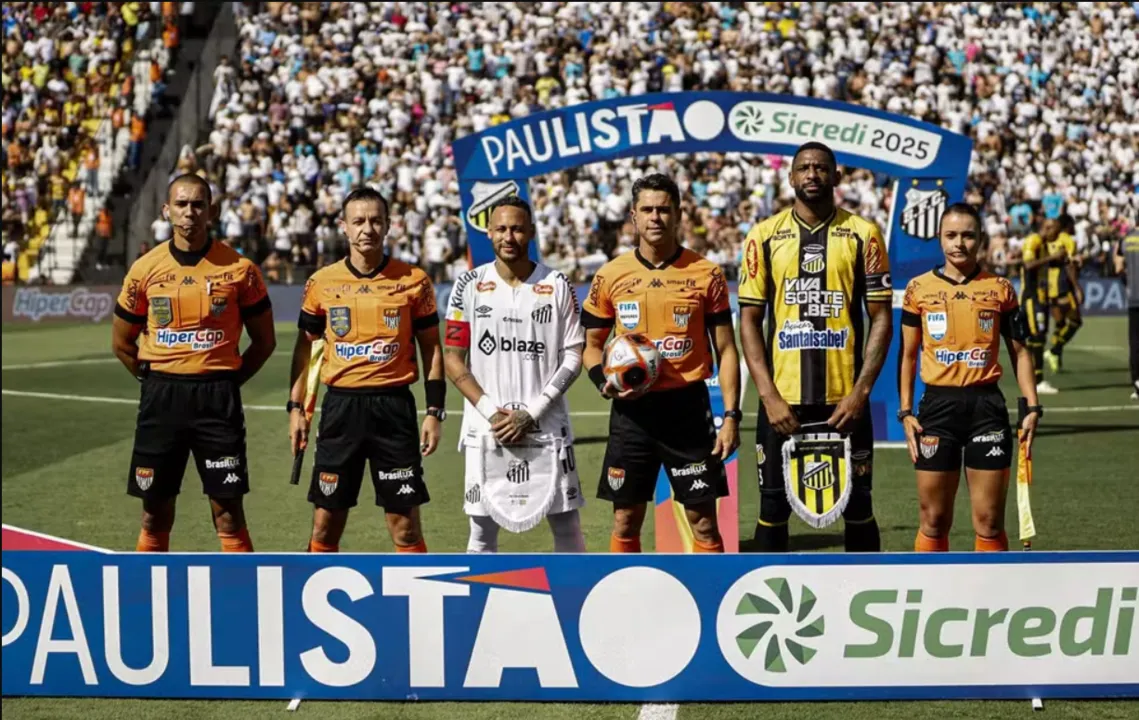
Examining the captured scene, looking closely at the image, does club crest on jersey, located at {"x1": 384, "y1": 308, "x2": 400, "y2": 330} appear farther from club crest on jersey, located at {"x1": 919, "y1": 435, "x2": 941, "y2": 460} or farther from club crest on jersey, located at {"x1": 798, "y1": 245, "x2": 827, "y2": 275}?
club crest on jersey, located at {"x1": 919, "y1": 435, "x2": 941, "y2": 460}

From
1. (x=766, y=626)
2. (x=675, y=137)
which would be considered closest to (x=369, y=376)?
(x=766, y=626)

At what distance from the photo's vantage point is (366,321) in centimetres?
645

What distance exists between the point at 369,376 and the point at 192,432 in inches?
36.0

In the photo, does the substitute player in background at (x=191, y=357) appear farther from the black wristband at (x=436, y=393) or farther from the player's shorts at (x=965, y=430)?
the player's shorts at (x=965, y=430)

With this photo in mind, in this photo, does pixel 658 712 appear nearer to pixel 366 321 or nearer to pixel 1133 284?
pixel 366 321

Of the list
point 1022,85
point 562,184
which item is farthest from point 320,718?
point 1022,85

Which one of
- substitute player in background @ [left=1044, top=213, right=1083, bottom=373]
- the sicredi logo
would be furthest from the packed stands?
the sicredi logo

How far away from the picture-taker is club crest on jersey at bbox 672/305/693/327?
6.28 metres

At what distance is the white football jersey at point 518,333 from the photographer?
6480 millimetres

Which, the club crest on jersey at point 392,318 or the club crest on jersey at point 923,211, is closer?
the club crest on jersey at point 392,318

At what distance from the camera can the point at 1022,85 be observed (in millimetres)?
30688

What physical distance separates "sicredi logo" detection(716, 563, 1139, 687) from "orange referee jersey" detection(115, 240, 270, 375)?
2.72 meters

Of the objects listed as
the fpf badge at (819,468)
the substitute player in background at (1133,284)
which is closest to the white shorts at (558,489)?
the fpf badge at (819,468)

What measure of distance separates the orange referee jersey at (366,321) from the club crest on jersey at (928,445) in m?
2.39
